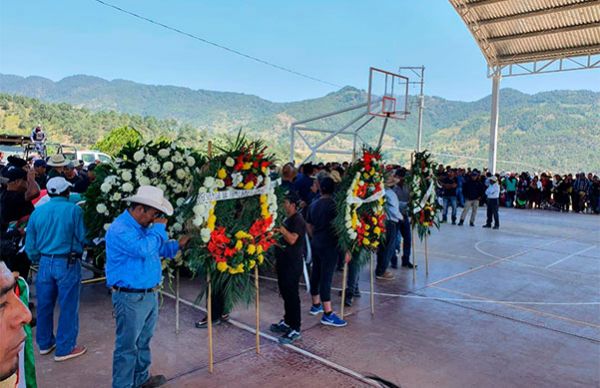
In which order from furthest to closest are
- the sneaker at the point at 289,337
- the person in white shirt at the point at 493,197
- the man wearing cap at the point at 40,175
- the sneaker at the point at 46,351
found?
the person in white shirt at the point at 493,197
the man wearing cap at the point at 40,175
the sneaker at the point at 289,337
the sneaker at the point at 46,351

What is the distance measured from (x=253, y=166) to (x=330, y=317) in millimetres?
2225

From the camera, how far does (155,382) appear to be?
4.04m

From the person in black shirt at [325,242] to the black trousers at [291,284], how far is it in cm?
61

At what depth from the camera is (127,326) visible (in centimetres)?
354

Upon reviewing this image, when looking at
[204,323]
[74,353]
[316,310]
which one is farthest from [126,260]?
[316,310]

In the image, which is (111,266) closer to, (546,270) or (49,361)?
(49,361)

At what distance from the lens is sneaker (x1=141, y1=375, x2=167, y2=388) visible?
4.01 metres

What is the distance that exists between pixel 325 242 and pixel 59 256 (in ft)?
9.72

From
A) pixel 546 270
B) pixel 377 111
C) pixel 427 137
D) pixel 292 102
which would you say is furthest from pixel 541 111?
pixel 546 270

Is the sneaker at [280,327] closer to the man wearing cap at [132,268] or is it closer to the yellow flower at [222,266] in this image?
the yellow flower at [222,266]

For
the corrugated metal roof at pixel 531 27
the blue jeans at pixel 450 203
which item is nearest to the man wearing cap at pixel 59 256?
the blue jeans at pixel 450 203

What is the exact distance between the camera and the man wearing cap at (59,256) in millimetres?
4406

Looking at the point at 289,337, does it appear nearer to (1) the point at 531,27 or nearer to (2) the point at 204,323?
(2) the point at 204,323

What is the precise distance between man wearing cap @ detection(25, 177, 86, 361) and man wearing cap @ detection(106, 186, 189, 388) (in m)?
1.16
